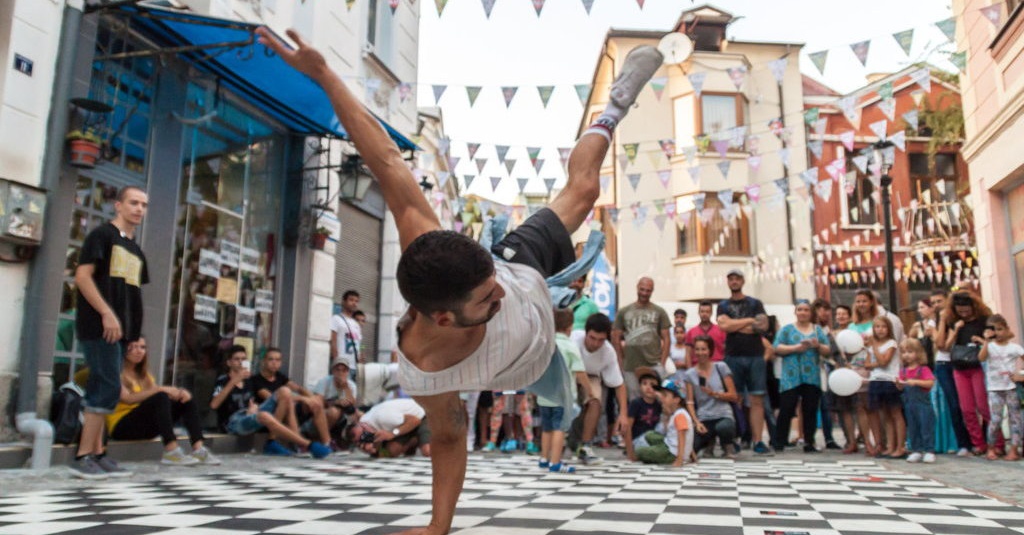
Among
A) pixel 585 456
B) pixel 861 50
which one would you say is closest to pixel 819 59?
pixel 861 50

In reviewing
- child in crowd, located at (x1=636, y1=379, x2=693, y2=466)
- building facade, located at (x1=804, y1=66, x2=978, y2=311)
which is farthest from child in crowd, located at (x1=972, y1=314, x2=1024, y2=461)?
building facade, located at (x1=804, y1=66, x2=978, y2=311)

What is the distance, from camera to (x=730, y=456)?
6680 millimetres

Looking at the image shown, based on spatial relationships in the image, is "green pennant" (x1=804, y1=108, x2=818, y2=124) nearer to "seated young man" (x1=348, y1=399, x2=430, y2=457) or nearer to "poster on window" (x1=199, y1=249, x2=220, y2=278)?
"seated young man" (x1=348, y1=399, x2=430, y2=457)

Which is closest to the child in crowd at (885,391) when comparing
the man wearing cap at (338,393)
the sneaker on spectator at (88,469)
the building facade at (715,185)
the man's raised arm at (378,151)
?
the man wearing cap at (338,393)

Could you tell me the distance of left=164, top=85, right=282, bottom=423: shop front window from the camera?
21.1 ft

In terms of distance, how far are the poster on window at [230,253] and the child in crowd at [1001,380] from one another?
269 inches

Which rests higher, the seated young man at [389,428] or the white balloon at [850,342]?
the white balloon at [850,342]

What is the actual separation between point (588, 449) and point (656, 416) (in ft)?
2.73

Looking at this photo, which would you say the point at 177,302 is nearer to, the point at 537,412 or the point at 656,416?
the point at 537,412

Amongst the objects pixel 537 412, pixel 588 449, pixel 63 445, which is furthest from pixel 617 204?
pixel 63 445

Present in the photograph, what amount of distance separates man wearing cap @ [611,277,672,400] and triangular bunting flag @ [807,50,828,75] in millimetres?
2737

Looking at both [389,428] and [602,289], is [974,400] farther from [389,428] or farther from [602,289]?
[602,289]

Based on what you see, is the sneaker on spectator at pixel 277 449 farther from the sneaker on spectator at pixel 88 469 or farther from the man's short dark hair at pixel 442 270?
the man's short dark hair at pixel 442 270

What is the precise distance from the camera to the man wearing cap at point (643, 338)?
7.88 metres
